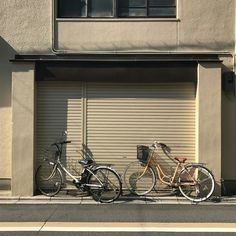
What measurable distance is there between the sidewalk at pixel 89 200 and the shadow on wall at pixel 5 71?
8.00 feet

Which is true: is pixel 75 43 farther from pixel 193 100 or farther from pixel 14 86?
pixel 193 100

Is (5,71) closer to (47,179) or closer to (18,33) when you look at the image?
(18,33)

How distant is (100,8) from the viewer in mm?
13656

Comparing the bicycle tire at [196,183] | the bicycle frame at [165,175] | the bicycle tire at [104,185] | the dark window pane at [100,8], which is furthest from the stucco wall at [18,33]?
the bicycle tire at [196,183]

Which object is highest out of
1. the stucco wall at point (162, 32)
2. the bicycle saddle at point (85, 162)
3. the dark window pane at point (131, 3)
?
the dark window pane at point (131, 3)

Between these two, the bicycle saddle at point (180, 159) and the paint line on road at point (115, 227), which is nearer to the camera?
the paint line on road at point (115, 227)

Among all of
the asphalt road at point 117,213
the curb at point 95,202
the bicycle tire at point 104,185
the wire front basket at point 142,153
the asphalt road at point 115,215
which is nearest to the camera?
the asphalt road at point 115,215

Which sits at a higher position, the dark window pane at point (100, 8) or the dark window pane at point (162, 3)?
the dark window pane at point (162, 3)

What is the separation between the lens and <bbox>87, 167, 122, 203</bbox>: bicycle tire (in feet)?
40.6

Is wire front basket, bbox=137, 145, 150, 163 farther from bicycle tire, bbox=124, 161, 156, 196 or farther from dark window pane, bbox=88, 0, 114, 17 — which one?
dark window pane, bbox=88, 0, 114, 17

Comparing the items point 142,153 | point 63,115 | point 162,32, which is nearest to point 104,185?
point 142,153

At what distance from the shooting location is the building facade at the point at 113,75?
13.1 metres

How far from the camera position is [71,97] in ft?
43.9

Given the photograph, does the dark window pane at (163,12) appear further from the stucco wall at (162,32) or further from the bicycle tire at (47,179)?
the bicycle tire at (47,179)
